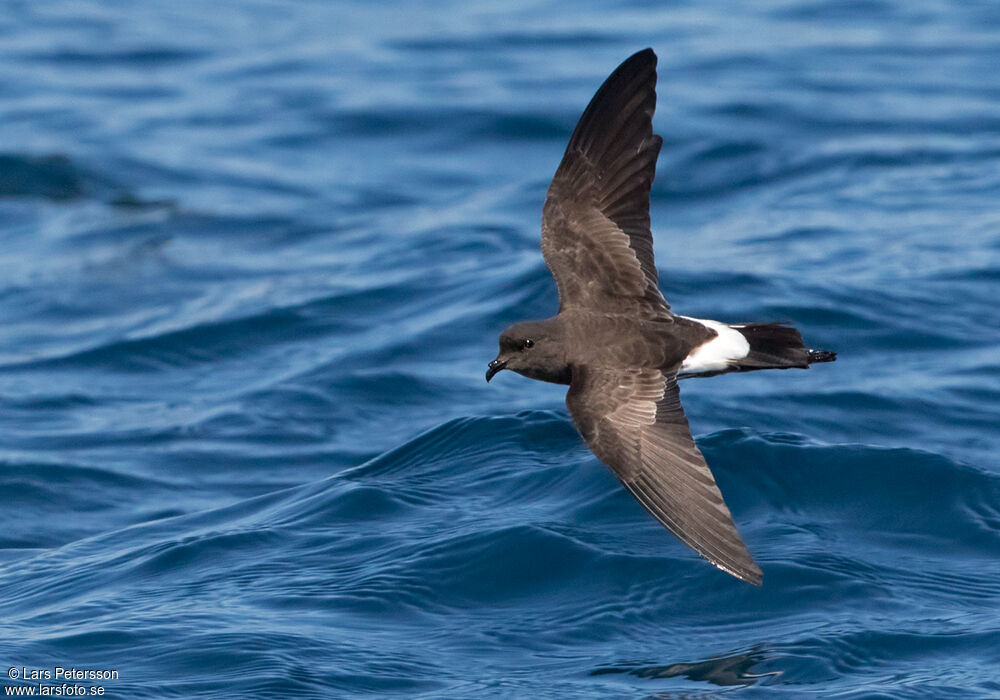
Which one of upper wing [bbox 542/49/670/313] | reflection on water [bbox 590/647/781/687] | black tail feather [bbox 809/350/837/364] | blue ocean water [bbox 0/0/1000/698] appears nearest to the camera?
reflection on water [bbox 590/647/781/687]

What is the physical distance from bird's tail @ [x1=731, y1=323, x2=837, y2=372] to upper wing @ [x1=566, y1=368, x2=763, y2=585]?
0.37 meters

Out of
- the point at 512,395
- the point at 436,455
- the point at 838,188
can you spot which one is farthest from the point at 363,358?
the point at 838,188

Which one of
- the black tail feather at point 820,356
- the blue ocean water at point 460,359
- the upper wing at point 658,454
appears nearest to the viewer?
the upper wing at point 658,454

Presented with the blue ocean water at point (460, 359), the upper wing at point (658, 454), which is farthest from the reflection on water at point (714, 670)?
the upper wing at point (658, 454)

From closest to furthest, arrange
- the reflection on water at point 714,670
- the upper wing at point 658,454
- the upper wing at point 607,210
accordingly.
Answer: the upper wing at point 658,454 < the reflection on water at point 714,670 < the upper wing at point 607,210

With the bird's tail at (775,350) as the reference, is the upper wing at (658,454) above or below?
below

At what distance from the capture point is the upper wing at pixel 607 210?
575 centimetres

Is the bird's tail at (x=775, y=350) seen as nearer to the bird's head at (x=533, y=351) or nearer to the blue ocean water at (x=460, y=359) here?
the bird's head at (x=533, y=351)

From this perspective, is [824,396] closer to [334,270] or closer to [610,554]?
[610,554]

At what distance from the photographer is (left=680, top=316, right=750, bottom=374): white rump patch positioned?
5.57 metres

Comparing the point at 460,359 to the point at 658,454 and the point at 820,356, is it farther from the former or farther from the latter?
the point at 658,454

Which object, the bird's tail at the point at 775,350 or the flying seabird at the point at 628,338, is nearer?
the flying seabird at the point at 628,338

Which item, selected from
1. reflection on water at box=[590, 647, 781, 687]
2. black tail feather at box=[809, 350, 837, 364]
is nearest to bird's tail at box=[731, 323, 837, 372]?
black tail feather at box=[809, 350, 837, 364]

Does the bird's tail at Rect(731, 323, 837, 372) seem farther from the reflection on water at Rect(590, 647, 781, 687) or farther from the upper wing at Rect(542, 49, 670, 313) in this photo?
the reflection on water at Rect(590, 647, 781, 687)
